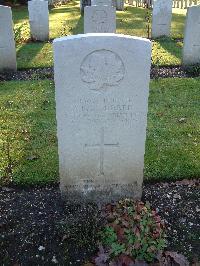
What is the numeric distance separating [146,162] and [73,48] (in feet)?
7.40

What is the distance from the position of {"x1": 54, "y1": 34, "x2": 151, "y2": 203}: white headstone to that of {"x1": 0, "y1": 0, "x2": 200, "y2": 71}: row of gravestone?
561 centimetres

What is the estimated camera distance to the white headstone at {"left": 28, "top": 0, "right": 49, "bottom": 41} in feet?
39.0

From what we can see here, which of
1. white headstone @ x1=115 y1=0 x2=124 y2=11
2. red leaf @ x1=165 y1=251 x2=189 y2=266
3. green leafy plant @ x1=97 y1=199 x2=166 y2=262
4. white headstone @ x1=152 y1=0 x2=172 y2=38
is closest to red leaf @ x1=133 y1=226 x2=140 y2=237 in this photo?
green leafy plant @ x1=97 y1=199 x2=166 y2=262

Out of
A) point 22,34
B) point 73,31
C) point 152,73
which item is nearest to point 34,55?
point 22,34

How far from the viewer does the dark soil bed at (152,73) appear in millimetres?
8969

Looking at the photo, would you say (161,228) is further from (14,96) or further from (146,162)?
(14,96)

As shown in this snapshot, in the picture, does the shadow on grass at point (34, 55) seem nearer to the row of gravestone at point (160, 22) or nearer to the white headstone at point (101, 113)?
the row of gravestone at point (160, 22)

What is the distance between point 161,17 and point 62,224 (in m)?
9.92

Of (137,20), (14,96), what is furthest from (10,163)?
(137,20)

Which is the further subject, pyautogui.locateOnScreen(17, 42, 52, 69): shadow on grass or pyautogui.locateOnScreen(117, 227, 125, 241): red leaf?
pyautogui.locateOnScreen(17, 42, 52, 69): shadow on grass

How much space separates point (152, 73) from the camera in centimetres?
909

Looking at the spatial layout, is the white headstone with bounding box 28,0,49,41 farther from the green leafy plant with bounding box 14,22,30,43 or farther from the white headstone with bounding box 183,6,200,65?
the white headstone with bounding box 183,6,200,65

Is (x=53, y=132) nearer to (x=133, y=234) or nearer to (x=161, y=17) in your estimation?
(x=133, y=234)

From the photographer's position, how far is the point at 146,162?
206 inches
